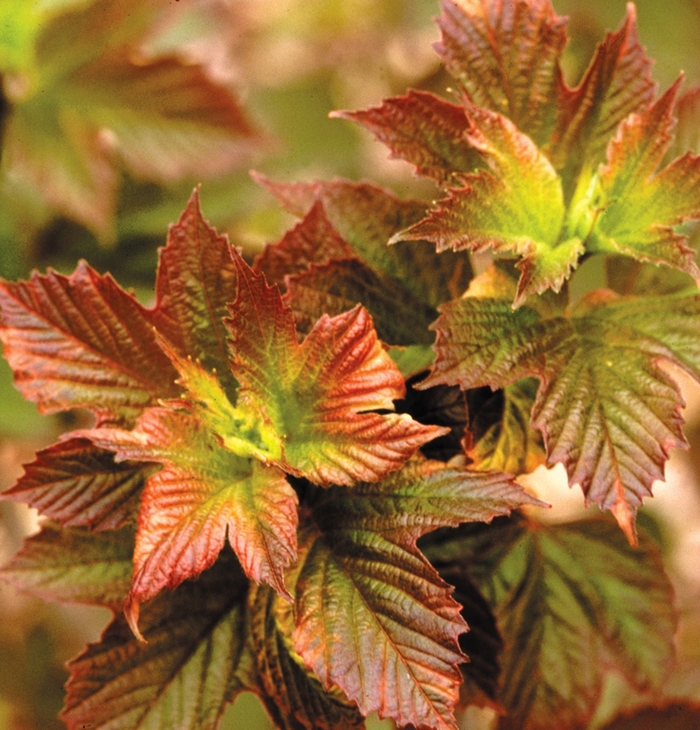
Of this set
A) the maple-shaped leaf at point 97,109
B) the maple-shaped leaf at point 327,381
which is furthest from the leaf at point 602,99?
the maple-shaped leaf at point 97,109

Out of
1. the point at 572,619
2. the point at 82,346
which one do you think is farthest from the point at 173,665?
the point at 572,619

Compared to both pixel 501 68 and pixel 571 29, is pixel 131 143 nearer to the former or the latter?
pixel 501 68

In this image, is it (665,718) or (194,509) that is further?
(665,718)

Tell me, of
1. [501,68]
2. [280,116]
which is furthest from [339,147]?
[501,68]

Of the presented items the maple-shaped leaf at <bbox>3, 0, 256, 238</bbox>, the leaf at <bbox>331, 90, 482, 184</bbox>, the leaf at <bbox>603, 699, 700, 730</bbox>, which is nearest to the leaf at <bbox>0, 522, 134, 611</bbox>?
the leaf at <bbox>331, 90, 482, 184</bbox>

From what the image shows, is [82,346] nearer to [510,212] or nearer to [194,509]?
[194,509]


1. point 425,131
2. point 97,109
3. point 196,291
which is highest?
point 97,109
